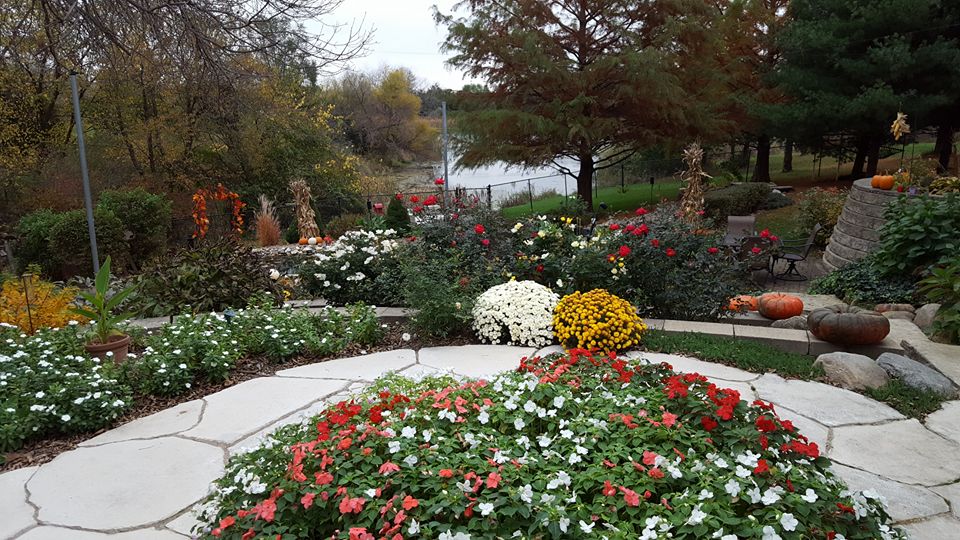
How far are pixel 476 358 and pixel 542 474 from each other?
6.98 ft

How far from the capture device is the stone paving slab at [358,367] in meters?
3.85

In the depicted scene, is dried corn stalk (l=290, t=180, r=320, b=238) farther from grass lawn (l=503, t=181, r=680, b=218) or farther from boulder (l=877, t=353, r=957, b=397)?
boulder (l=877, t=353, r=957, b=397)

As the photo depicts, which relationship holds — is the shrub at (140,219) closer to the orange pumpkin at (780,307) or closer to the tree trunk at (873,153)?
the orange pumpkin at (780,307)

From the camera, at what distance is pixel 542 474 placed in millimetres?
2010

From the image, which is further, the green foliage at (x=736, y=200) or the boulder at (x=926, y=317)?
the green foliage at (x=736, y=200)

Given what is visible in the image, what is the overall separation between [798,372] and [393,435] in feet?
8.98

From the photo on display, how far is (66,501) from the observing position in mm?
2471

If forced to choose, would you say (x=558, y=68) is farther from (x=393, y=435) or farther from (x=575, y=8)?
(x=393, y=435)

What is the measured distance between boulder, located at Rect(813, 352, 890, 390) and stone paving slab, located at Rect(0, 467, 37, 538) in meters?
3.95

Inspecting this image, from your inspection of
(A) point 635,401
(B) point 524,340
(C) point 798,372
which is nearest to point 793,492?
(A) point 635,401

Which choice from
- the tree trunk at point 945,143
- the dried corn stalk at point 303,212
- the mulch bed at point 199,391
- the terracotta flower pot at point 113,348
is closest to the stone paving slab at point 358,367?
the mulch bed at point 199,391

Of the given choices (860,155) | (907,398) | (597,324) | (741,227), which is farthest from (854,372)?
(860,155)

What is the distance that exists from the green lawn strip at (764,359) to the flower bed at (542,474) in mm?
1549

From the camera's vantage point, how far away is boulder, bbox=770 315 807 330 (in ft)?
16.9
